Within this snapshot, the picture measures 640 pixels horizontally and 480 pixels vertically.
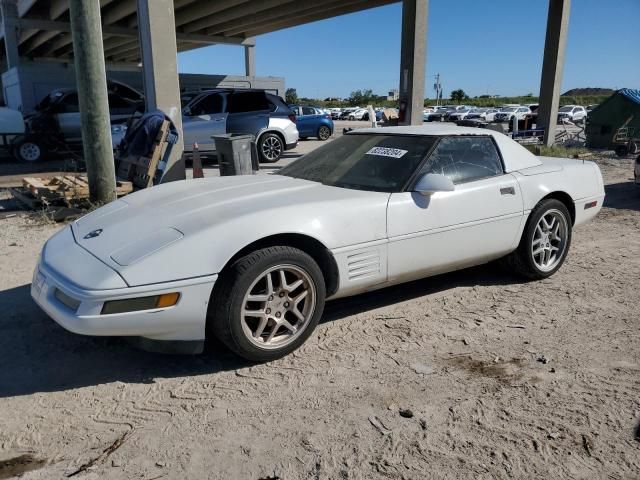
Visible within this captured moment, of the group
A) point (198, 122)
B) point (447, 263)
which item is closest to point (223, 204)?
point (447, 263)

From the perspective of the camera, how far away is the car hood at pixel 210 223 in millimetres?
2734

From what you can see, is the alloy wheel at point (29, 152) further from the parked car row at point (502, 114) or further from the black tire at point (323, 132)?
the parked car row at point (502, 114)

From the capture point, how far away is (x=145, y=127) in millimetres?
8336

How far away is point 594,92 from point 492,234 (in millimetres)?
116790

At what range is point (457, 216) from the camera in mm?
3715

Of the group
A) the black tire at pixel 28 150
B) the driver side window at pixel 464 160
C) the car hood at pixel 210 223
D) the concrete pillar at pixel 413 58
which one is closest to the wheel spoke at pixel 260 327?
the car hood at pixel 210 223

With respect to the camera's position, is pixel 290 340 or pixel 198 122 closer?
pixel 290 340

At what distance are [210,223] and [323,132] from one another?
63.2ft

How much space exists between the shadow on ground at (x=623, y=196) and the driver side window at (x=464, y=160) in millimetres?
4680

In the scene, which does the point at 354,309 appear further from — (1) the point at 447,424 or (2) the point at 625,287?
(2) the point at 625,287

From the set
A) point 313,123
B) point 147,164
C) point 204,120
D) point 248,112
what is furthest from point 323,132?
point 147,164

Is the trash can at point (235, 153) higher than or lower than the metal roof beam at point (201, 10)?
lower

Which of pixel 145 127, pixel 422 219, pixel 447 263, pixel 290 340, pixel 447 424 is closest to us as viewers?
pixel 447 424

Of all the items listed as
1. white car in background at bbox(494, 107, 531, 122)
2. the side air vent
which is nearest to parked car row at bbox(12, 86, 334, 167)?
the side air vent
